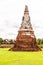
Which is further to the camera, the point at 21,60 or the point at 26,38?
the point at 26,38

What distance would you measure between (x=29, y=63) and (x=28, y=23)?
74.5ft

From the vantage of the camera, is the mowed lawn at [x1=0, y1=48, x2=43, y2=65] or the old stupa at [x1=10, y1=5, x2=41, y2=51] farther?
the old stupa at [x1=10, y1=5, x2=41, y2=51]

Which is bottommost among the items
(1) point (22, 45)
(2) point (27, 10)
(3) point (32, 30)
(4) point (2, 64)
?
(4) point (2, 64)

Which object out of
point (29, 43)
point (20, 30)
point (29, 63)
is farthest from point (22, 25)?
point (29, 63)

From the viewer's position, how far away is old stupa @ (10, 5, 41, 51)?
45.5 meters

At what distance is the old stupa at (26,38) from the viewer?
149 ft

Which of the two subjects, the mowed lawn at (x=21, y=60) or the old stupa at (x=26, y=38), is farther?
the old stupa at (x=26, y=38)

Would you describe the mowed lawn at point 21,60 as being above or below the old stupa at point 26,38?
below

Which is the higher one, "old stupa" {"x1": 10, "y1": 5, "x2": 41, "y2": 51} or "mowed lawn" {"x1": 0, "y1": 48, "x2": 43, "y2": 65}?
"old stupa" {"x1": 10, "y1": 5, "x2": 41, "y2": 51}

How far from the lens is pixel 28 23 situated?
4734 cm

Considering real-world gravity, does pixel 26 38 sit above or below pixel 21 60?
above

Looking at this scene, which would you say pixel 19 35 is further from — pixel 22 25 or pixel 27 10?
pixel 27 10

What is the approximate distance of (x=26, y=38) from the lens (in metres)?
46.2

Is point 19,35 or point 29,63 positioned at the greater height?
point 19,35
